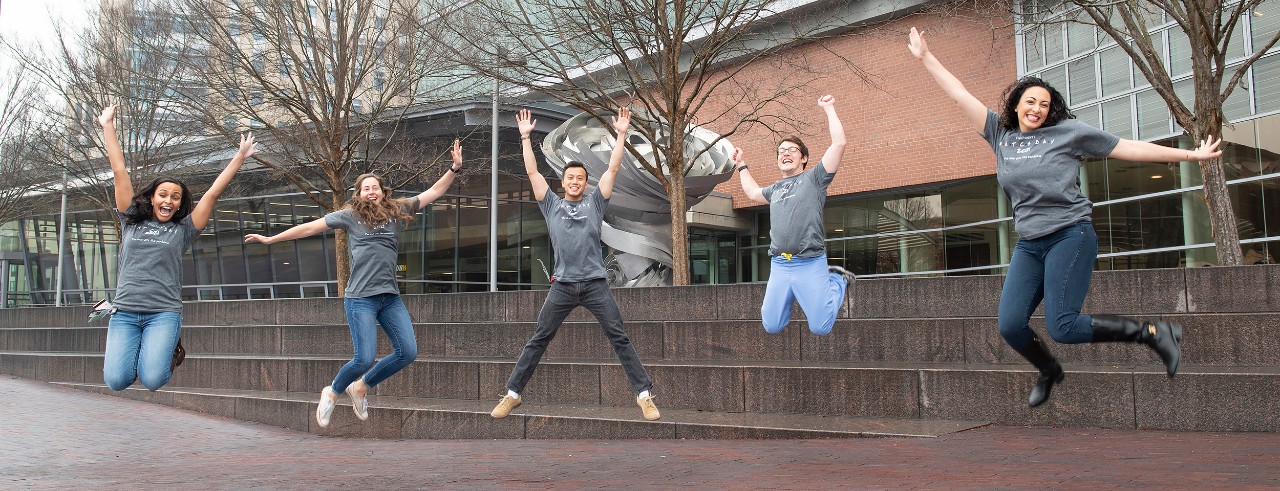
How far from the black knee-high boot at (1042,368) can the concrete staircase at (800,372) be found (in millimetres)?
1298

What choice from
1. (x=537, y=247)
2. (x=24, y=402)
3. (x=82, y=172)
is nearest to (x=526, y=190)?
(x=537, y=247)

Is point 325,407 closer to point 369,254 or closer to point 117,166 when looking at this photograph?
point 369,254

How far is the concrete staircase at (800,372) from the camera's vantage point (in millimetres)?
7352

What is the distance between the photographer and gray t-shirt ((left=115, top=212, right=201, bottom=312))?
22.5ft

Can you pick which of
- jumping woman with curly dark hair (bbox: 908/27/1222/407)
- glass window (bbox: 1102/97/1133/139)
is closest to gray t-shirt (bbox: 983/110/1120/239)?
jumping woman with curly dark hair (bbox: 908/27/1222/407)

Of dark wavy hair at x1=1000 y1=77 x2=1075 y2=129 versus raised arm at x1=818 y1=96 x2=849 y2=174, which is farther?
raised arm at x1=818 y1=96 x2=849 y2=174

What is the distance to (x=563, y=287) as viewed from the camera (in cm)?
767

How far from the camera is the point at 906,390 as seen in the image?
8016 mm

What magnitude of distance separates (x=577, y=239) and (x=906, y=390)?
2891 millimetres

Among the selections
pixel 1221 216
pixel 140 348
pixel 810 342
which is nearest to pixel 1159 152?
pixel 810 342

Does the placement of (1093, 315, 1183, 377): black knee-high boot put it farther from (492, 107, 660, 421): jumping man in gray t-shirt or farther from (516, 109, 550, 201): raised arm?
(516, 109, 550, 201): raised arm

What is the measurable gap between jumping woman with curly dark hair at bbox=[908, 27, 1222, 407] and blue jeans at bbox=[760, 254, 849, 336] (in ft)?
5.74

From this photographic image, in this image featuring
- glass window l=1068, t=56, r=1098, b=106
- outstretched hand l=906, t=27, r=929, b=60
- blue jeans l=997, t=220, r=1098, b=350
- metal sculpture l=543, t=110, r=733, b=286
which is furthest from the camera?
glass window l=1068, t=56, r=1098, b=106

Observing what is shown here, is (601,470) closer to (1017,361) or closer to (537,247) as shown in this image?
(1017,361)
